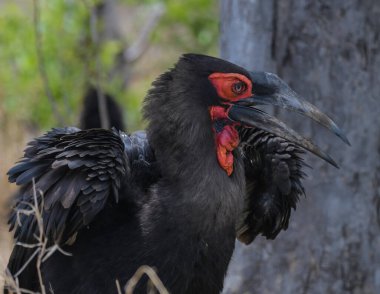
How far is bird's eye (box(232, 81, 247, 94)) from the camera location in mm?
5133

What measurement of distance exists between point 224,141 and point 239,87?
0.28 metres

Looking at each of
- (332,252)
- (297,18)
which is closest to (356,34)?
(297,18)

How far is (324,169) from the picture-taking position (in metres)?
6.60

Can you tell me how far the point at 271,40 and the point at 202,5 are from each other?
5461 millimetres

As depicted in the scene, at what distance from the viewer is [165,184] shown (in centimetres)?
514

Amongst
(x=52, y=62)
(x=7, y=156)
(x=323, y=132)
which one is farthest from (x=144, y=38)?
(x=323, y=132)

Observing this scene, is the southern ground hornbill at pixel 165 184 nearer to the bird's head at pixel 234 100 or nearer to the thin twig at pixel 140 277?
the bird's head at pixel 234 100

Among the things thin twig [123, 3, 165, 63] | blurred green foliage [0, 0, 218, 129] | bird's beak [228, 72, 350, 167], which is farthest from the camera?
thin twig [123, 3, 165, 63]

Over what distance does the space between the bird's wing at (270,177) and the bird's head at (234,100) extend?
434 millimetres

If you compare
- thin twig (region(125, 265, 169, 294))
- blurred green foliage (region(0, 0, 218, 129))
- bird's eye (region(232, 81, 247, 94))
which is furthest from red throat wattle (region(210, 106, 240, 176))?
blurred green foliage (region(0, 0, 218, 129))

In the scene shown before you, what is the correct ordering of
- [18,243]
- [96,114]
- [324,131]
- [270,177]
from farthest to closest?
[96,114] < [324,131] < [270,177] < [18,243]

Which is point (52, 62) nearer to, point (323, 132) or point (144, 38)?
point (144, 38)

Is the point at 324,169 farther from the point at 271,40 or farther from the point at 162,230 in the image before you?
the point at 162,230

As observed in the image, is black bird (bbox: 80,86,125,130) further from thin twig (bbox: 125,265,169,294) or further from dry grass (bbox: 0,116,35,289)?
thin twig (bbox: 125,265,169,294)
